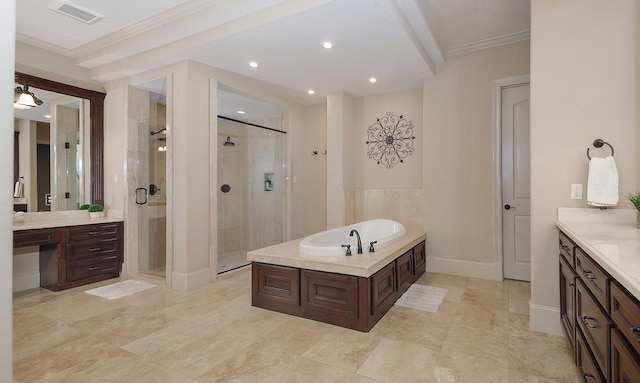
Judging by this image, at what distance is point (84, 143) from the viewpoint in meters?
4.33

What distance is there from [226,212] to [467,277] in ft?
11.3

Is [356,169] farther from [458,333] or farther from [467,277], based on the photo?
[458,333]

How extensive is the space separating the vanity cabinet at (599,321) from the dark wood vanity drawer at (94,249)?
4.72 metres

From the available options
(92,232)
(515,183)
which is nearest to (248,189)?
(92,232)

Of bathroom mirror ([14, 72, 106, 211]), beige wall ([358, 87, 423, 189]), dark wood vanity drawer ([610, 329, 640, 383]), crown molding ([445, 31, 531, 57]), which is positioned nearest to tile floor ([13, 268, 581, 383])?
dark wood vanity drawer ([610, 329, 640, 383])

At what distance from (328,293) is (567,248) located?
1734 millimetres

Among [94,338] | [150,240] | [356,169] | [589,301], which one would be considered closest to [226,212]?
[150,240]

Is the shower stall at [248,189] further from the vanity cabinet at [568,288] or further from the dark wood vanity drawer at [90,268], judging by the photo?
the vanity cabinet at [568,288]

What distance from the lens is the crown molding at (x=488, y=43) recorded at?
3658 millimetres

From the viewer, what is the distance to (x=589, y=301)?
61.1 inches

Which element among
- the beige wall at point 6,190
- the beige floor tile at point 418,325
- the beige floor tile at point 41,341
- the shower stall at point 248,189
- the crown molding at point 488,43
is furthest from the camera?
the shower stall at point 248,189

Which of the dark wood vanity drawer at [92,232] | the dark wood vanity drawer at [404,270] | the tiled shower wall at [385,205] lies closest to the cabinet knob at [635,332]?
the dark wood vanity drawer at [404,270]

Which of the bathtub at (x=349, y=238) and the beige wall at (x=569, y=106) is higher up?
the beige wall at (x=569, y=106)

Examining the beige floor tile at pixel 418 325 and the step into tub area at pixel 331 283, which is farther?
the step into tub area at pixel 331 283
